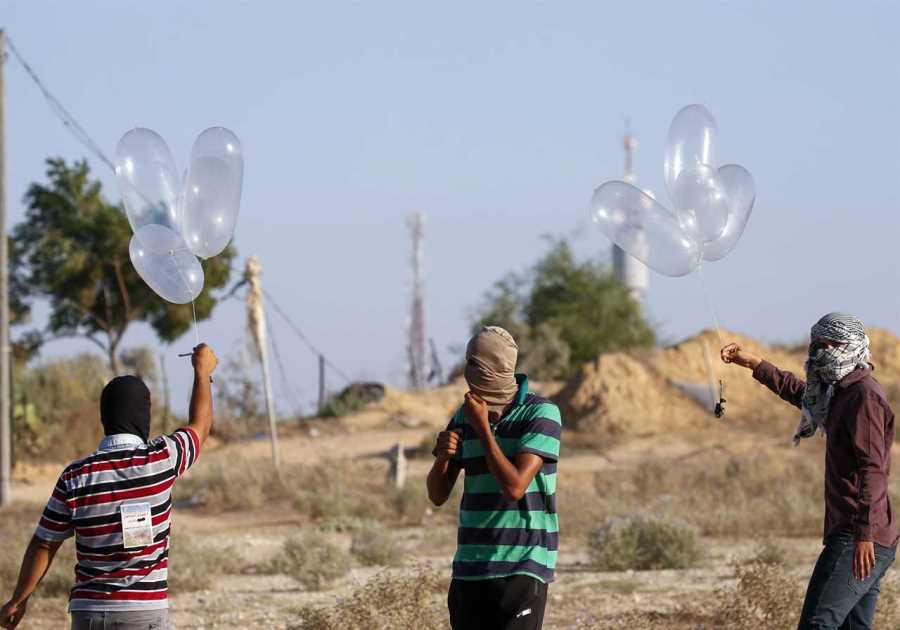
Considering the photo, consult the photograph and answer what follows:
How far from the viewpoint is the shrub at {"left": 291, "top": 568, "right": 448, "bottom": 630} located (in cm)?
767

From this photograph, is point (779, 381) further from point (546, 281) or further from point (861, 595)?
point (546, 281)

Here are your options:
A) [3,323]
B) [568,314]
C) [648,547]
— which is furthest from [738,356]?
[568,314]

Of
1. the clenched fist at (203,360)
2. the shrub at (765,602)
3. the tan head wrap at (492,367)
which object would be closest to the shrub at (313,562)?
the shrub at (765,602)

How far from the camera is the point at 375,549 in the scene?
1277 centimetres

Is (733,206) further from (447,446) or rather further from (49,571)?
(49,571)

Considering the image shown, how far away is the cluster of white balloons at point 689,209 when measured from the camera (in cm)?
675

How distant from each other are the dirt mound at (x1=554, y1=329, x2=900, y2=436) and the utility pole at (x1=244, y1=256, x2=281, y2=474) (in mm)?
7544

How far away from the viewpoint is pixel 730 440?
81.0 feet

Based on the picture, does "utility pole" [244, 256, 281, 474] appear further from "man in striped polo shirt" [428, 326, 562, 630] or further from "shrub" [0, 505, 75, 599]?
"man in striped polo shirt" [428, 326, 562, 630]

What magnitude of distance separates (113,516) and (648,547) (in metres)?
8.36

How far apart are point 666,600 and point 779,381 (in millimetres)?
4681

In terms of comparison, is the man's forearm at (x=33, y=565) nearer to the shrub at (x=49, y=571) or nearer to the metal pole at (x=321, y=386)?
the shrub at (x=49, y=571)

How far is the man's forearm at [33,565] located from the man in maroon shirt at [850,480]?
297cm

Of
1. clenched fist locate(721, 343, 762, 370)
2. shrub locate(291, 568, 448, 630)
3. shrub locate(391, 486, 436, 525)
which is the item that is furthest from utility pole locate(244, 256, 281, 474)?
clenched fist locate(721, 343, 762, 370)
